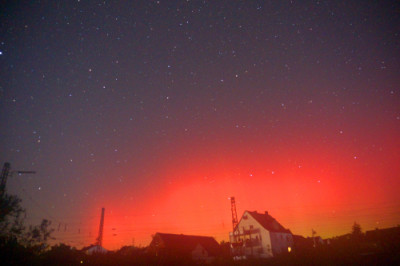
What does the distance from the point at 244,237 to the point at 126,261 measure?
37.5 m

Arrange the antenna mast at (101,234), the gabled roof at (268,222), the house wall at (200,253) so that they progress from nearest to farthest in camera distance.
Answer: the house wall at (200,253) < the gabled roof at (268,222) < the antenna mast at (101,234)

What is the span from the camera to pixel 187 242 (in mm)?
53906

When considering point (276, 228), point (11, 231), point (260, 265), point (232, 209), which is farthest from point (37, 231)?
point (276, 228)

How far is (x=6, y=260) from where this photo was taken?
→ 1362 centimetres

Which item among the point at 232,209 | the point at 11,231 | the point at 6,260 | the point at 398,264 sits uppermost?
the point at 232,209

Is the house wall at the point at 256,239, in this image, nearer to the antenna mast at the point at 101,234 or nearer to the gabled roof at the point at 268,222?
the gabled roof at the point at 268,222

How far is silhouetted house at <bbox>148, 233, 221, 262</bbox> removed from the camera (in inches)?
1895

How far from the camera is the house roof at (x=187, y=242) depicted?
164ft

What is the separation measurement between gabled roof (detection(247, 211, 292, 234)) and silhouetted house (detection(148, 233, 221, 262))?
40.5 feet

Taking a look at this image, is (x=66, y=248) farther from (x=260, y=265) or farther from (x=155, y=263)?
(x=260, y=265)

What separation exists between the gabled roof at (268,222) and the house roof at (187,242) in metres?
12.4

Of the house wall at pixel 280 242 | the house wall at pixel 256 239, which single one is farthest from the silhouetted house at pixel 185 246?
the house wall at pixel 280 242

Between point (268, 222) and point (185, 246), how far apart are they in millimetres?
20264

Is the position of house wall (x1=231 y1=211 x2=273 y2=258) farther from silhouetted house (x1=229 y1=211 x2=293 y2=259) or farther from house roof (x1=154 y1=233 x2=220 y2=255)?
house roof (x1=154 y1=233 x2=220 y2=255)
